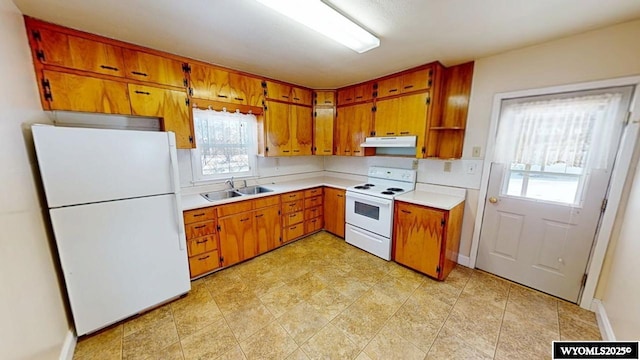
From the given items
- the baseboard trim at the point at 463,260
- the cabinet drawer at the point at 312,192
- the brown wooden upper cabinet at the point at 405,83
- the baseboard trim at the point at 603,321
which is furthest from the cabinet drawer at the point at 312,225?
the baseboard trim at the point at 603,321

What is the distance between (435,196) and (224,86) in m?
2.92

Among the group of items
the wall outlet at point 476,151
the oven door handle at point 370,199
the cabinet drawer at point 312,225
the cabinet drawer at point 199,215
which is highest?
the wall outlet at point 476,151

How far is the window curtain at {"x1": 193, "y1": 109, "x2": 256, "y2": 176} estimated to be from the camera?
109 inches

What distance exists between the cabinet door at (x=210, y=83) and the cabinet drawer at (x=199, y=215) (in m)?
1.26

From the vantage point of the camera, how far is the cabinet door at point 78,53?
162cm

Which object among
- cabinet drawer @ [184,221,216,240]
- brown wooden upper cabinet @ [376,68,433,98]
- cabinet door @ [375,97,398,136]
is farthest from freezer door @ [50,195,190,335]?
brown wooden upper cabinet @ [376,68,433,98]

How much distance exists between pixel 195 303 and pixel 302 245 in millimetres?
1492

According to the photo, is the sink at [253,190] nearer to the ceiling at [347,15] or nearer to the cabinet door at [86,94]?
the cabinet door at [86,94]

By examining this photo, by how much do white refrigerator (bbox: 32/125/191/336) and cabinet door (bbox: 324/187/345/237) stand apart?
6.85 feet

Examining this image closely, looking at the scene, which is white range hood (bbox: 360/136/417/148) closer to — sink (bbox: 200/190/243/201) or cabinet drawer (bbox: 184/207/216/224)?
sink (bbox: 200/190/243/201)

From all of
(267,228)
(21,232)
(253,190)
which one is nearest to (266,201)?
(267,228)

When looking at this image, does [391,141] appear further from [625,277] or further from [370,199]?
[625,277]

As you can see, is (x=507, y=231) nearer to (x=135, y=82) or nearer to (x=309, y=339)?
(x=309, y=339)

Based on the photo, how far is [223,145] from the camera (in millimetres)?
2977
